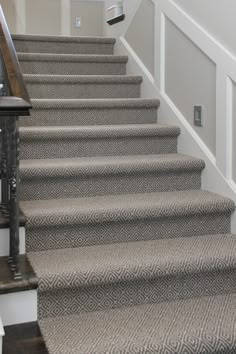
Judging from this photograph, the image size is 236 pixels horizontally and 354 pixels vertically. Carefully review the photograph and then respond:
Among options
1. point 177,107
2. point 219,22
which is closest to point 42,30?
point 177,107

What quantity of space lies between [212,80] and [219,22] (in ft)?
0.99

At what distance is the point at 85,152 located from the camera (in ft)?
9.11

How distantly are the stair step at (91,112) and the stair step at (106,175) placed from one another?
1.41 feet

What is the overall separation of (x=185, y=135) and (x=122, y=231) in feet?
2.98

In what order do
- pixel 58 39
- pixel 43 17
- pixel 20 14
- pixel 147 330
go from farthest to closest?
pixel 43 17
pixel 20 14
pixel 58 39
pixel 147 330

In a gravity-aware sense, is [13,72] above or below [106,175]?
above

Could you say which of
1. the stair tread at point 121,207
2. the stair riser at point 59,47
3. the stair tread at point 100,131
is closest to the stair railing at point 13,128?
the stair tread at point 121,207

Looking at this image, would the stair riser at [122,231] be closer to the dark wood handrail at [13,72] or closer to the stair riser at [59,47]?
the dark wood handrail at [13,72]

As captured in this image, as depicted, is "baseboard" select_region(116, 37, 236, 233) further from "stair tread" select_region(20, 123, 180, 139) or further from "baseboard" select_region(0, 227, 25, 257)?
"baseboard" select_region(0, 227, 25, 257)

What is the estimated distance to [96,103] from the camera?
306cm

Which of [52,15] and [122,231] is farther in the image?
[52,15]

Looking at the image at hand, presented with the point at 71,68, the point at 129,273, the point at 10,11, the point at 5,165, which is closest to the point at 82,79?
the point at 71,68

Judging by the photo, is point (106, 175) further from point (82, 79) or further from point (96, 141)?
point (82, 79)

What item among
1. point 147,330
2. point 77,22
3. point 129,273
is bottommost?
point 147,330
